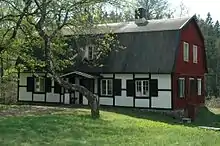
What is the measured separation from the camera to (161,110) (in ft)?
94.4

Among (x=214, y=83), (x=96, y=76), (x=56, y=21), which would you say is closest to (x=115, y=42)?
(x=96, y=76)

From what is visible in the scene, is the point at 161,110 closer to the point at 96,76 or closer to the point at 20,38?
the point at 96,76

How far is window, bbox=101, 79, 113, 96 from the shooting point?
31.0m

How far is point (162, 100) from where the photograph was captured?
28.8 metres

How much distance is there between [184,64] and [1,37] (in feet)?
46.0

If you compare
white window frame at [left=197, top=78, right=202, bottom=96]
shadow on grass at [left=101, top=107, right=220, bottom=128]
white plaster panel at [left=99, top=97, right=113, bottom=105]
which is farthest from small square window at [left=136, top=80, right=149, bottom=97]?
white window frame at [left=197, top=78, right=202, bottom=96]

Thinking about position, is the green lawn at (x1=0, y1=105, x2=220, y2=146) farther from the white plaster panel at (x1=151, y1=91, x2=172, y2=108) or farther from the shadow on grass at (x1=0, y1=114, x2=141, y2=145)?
the white plaster panel at (x1=151, y1=91, x2=172, y2=108)

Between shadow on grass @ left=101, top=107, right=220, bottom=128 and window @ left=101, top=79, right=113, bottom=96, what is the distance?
189 cm

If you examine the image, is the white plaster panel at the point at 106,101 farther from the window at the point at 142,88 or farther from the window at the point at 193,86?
the window at the point at 193,86

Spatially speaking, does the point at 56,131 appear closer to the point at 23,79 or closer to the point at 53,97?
the point at 53,97

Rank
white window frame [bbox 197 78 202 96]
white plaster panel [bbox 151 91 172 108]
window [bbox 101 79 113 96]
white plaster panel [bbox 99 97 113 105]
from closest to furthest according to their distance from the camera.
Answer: white plaster panel [bbox 151 91 172 108] → white plaster panel [bbox 99 97 113 105] → window [bbox 101 79 113 96] → white window frame [bbox 197 78 202 96]

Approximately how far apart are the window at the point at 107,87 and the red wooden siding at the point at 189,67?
16.1ft

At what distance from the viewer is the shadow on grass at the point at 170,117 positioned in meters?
25.8

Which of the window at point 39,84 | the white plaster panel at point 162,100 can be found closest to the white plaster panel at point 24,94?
the window at point 39,84
